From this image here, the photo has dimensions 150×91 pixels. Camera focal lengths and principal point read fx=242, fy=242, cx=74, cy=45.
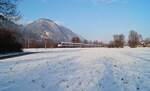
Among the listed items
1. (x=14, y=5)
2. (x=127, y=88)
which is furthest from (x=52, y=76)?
(x=14, y=5)

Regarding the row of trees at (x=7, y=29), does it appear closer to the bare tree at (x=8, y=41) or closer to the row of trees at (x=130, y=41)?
the bare tree at (x=8, y=41)

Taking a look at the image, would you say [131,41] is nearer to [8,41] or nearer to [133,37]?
[133,37]

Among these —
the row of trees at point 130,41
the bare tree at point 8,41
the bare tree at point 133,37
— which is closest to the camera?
the bare tree at point 8,41

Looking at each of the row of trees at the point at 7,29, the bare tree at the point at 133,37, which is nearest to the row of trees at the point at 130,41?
the bare tree at the point at 133,37

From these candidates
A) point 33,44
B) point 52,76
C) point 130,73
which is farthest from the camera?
point 33,44

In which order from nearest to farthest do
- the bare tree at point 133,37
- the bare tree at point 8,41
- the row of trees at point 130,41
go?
1. the bare tree at point 8,41
2. the row of trees at point 130,41
3. the bare tree at point 133,37

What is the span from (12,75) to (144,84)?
4.31 meters

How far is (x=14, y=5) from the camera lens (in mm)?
24109

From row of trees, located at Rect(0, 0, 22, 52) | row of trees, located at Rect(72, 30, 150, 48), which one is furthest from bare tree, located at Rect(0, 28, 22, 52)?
row of trees, located at Rect(72, 30, 150, 48)

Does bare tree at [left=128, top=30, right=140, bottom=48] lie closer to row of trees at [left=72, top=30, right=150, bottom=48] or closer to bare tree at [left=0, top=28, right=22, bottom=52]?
row of trees at [left=72, top=30, right=150, bottom=48]

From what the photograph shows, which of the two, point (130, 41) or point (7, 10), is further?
point (130, 41)

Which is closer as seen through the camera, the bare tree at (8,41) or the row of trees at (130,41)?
the bare tree at (8,41)

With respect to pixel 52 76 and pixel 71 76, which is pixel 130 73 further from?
pixel 52 76

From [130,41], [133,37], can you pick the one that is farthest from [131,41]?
[133,37]
